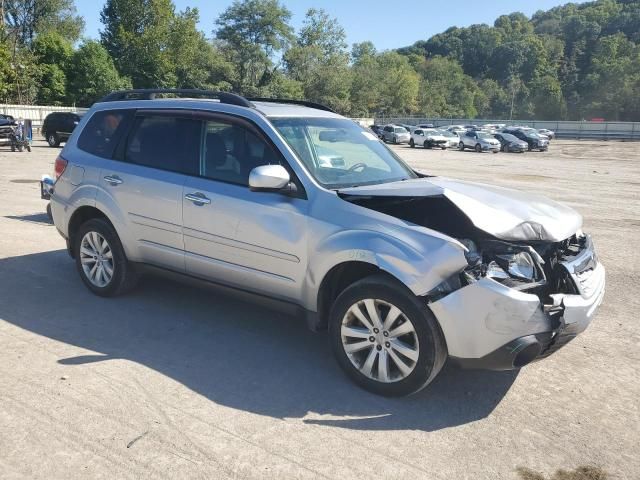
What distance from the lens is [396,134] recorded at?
46.6 metres

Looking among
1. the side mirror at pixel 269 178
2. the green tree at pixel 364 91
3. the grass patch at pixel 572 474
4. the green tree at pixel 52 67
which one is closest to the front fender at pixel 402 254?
the side mirror at pixel 269 178

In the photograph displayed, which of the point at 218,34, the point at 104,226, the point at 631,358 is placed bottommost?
the point at 631,358

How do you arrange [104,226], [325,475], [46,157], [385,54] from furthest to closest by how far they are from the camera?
1. [385,54]
2. [46,157]
3. [104,226]
4. [325,475]

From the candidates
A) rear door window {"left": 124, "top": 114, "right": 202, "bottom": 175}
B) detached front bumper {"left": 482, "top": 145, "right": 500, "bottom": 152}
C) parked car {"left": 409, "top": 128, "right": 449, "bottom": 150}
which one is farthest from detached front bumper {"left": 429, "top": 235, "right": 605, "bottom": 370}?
parked car {"left": 409, "top": 128, "right": 449, "bottom": 150}

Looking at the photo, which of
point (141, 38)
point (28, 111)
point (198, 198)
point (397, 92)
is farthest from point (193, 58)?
point (198, 198)

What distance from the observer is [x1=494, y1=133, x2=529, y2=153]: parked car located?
4162 cm

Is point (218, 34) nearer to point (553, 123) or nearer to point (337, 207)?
point (553, 123)

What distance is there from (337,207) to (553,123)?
80779 millimetres

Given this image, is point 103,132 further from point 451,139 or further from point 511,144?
point 511,144

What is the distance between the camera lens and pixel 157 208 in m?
4.91

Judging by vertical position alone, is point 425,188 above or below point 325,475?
above

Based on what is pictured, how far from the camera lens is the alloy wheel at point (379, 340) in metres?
3.61

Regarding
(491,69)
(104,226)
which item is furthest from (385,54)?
(104,226)

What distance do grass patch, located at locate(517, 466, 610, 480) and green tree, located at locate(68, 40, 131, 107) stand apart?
58762mm
